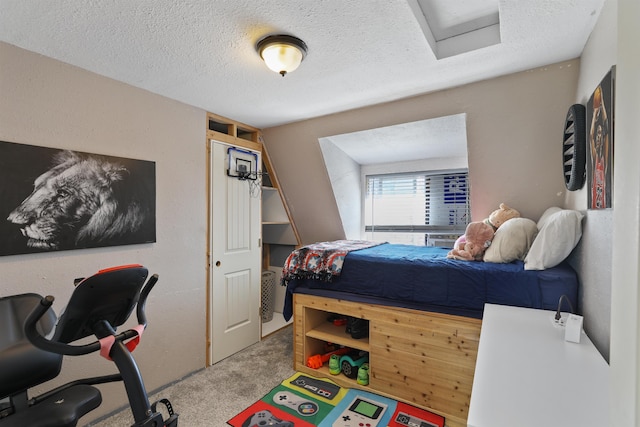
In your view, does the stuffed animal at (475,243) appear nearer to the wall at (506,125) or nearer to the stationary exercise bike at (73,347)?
the wall at (506,125)

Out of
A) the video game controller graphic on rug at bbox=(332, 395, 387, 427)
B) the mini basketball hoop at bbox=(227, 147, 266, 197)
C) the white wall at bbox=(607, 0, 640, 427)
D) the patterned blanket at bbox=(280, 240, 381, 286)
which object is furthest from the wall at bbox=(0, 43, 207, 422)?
the white wall at bbox=(607, 0, 640, 427)

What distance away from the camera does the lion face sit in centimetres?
175

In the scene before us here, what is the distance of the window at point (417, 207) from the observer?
3205 millimetres

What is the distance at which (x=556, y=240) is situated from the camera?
67.7 inches

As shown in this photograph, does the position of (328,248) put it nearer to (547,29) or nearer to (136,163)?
(136,163)

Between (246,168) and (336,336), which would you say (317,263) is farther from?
(246,168)

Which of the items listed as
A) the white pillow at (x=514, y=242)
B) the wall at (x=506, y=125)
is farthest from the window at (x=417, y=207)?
the white pillow at (x=514, y=242)

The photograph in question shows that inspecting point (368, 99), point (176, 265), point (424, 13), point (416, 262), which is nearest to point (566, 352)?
point (416, 262)

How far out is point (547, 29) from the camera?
5.07ft

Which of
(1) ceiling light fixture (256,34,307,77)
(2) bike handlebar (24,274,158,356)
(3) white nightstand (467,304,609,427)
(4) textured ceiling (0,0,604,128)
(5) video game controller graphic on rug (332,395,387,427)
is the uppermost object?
(4) textured ceiling (0,0,604,128)

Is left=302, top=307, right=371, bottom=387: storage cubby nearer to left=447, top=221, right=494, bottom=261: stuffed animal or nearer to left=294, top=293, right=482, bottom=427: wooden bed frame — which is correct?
left=294, top=293, right=482, bottom=427: wooden bed frame

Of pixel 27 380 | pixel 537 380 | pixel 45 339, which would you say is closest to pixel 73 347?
pixel 45 339

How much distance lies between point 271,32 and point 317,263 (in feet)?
5.72

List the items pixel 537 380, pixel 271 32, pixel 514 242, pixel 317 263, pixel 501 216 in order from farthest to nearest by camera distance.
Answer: pixel 317 263 < pixel 501 216 < pixel 514 242 < pixel 271 32 < pixel 537 380
